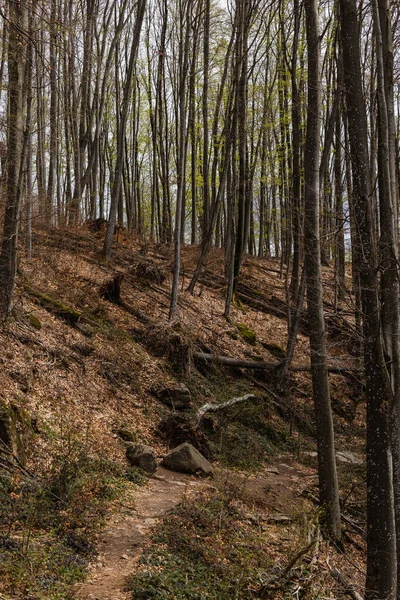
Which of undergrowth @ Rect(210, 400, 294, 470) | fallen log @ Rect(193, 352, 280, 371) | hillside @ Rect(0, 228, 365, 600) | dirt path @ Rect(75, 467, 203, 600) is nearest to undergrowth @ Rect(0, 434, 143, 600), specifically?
hillside @ Rect(0, 228, 365, 600)

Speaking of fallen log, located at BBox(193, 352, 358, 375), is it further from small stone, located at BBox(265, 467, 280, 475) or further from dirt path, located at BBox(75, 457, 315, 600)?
small stone, located at BBox(265, 467, 280, 475)

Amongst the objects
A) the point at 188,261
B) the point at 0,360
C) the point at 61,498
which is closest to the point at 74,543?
the point at 61,498

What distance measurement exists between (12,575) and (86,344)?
628cm

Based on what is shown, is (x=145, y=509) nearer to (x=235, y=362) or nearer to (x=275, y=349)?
(x=235, y=362)

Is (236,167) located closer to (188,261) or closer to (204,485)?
(188,261)

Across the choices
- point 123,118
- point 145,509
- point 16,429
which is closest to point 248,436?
point 145,509

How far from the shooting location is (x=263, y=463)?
9.68 m

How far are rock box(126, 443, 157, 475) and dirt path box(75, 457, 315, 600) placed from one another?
0.54 ft

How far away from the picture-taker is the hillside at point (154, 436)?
4816mm

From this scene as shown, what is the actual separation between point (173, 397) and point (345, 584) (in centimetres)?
510

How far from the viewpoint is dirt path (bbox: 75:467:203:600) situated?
13.8 feet

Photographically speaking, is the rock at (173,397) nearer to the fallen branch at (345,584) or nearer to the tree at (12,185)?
the tree at (12,185)

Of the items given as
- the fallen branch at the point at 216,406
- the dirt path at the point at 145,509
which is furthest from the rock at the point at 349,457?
the fallen branch at the point at 216,406

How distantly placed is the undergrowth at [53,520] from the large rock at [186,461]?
118cm
